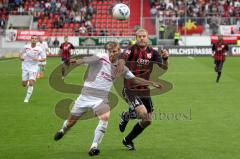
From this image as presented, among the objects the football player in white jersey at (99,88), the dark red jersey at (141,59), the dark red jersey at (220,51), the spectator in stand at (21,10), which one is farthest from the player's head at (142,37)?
the spectator in stand at (21,10)

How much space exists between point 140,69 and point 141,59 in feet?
0.93

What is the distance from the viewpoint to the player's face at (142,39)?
36.3 ft

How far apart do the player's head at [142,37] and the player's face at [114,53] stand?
2.10ft

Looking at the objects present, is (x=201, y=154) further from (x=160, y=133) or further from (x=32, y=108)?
(x=32, y=108)

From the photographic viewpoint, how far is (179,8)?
2092 inches

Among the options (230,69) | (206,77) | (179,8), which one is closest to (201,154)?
(206,77)

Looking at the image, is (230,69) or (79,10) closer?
(230,69)

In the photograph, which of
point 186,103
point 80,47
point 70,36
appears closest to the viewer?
point 186,103

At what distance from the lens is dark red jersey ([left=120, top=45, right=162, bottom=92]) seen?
1130cm

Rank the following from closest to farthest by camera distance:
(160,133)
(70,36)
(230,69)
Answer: (160,133) → (230,69) → (70,36)

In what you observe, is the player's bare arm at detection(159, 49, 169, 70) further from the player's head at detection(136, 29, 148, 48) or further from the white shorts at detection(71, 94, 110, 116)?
the white shorts at detection(71, 94, 110, 116)

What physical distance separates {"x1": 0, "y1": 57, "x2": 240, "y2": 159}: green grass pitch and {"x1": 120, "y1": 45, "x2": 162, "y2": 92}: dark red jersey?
1595 millimetres

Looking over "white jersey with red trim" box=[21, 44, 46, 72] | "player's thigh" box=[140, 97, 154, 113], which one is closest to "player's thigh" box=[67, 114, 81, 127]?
"player's thigh" box=[140, 97, 154, 113]

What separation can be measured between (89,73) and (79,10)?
42763 millimetres
